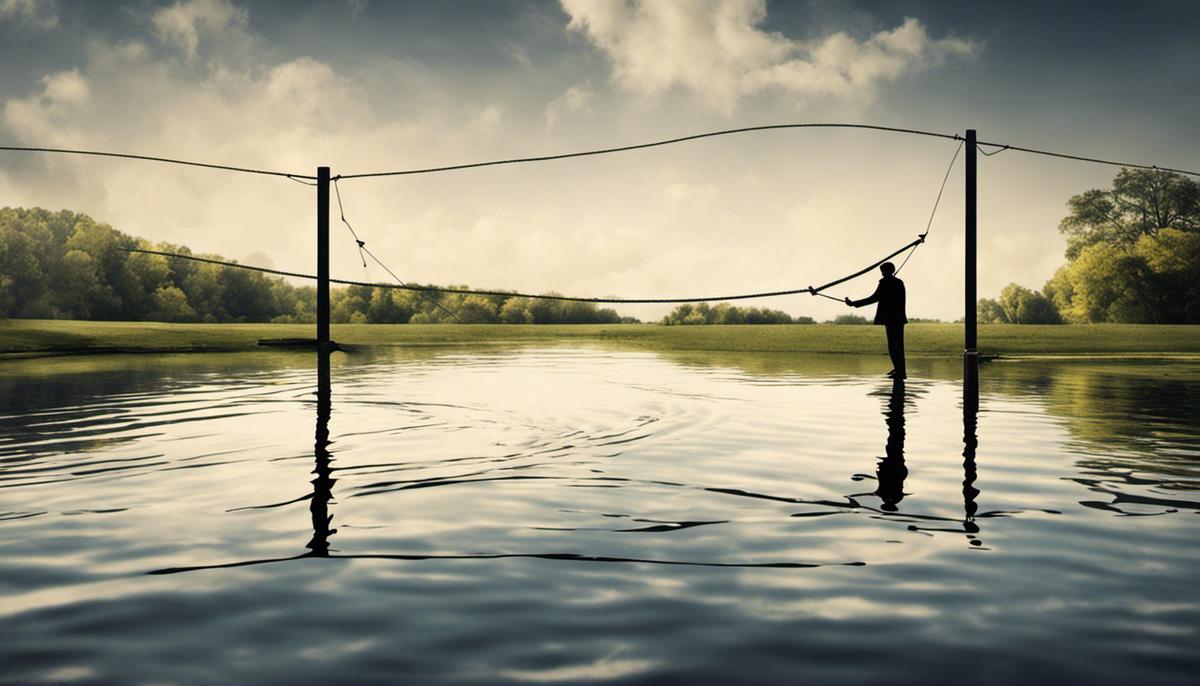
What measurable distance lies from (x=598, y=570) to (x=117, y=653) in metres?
2.96

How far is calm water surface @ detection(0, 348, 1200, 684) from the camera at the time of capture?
192 inches

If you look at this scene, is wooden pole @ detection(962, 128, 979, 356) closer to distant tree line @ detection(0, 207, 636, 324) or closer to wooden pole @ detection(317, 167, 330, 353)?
wooden pole @ detection(317, 167, 330, 353)

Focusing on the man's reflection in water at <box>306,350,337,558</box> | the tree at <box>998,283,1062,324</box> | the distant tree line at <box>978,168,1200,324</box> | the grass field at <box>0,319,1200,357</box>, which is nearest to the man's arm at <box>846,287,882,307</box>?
the man's reflection in water at <box>306,350,337,558</box>

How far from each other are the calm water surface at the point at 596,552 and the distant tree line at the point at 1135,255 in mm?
73149

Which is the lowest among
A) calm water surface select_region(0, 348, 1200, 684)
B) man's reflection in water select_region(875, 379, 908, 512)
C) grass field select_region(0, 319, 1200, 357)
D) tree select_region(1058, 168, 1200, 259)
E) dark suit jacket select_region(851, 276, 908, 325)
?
man's reflection in water select_region(875, 379, 908, 512)

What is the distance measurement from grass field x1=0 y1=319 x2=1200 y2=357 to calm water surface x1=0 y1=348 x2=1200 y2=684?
42042mm

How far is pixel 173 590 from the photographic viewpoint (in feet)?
19.9

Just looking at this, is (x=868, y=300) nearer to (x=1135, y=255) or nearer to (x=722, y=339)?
(x=722, y=339)

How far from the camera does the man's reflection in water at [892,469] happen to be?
9406mm

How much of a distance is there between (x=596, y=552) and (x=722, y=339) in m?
61.2

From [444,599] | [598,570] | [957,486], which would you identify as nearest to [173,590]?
[444,599]

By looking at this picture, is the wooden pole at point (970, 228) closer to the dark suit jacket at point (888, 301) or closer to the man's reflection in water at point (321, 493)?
the dark suit jacket at point (888, 301)

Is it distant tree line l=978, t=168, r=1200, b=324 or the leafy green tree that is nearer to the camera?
distant tree line l=978, t=168, r=1200, b=324

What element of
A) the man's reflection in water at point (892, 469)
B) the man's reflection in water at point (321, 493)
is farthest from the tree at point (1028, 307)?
the man's reflection in water at point (321, 493)
